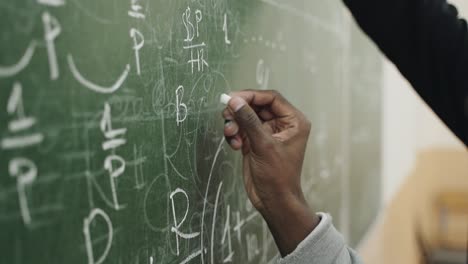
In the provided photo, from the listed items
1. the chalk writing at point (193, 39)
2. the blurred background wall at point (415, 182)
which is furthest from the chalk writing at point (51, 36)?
the blurred background wall at point (415, 182)

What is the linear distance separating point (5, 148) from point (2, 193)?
0.04 metres

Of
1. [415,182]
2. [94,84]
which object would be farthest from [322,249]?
[415,182]

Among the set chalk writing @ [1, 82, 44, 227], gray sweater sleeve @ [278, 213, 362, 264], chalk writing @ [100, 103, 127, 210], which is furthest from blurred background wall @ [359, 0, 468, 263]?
chalk writing @ [1, 82, 44, 227]

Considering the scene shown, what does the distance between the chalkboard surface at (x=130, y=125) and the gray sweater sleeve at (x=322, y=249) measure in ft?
0.45

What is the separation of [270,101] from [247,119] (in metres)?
0.14

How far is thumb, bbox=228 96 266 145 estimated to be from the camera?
765 mm

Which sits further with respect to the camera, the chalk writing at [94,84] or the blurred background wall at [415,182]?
the blurred background wall at [415,182]

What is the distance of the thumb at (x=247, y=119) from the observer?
765mm

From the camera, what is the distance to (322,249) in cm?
85

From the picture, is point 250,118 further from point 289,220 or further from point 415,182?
point 415,182

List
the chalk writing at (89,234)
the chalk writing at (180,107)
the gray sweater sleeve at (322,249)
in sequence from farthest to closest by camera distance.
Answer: the gray sweater sleeve at (322,249) → the chalk writing at (180,107) → the chalk writing at (89,234)

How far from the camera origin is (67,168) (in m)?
0.52

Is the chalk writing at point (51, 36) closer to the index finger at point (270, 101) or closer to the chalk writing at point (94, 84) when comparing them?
the chalk writing at point (94, 84)

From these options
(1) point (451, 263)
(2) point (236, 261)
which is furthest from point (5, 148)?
(1) point (451, 263)
